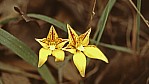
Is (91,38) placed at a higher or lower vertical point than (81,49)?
lower

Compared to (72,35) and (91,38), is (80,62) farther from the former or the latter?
(91,38)

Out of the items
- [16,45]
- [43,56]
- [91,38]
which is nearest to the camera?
[43,56]

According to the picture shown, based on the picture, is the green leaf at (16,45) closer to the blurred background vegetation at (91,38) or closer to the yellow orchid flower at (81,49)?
the yellow orchid flower at (81,49)

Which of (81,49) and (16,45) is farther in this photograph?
(16,45)

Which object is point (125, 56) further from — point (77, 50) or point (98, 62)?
point (77, 50)

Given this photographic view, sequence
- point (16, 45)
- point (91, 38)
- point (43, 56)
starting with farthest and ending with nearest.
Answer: point (91, 38), point (16, 45), point (43, 56)

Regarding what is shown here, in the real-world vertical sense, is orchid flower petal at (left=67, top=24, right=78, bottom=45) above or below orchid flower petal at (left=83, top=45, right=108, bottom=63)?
above

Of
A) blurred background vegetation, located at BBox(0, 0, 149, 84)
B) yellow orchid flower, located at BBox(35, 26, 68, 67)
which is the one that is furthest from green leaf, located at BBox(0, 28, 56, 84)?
blurred background vegetation, located at BBox(0, 0, 149, 84)

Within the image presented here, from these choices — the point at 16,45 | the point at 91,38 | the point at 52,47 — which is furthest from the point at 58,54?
the point at 91,38

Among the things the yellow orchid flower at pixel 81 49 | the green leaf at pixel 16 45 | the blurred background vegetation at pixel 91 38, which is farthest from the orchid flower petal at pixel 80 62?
the blurred background vegetation at pixel 91 38

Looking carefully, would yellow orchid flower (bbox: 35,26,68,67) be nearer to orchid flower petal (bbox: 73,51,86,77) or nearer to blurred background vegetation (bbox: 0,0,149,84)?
orchid flower petal (bbox: 73,51,86,77)
